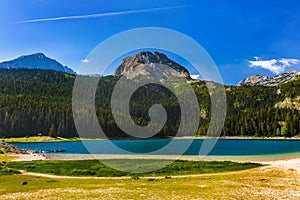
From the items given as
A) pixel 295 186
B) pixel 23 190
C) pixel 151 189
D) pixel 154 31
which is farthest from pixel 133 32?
pixel 295 186

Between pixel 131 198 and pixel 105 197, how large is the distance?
261cm

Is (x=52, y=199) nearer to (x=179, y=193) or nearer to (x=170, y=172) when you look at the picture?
(x=179, y=193)

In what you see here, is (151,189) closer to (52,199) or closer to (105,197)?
(105,197)

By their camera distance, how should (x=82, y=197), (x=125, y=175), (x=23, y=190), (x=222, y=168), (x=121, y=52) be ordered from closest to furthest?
(x=121, y=52), (x=82, y=197), (x=23, y=190), (x=125, y=175), (x=222, y=168)

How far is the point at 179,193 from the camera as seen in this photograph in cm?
3117

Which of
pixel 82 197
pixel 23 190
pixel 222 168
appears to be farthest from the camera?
pixel 222 168

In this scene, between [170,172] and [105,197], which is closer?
[105,197]

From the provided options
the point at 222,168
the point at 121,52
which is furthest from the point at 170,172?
the point at 121,52

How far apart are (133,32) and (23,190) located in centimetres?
2201

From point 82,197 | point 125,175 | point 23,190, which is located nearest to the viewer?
point 82,197

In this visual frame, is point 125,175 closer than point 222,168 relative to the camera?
A: Yes

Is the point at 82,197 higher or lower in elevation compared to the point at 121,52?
lower

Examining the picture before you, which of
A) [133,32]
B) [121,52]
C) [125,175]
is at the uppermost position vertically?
[133,32]

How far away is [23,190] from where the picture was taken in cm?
3378
